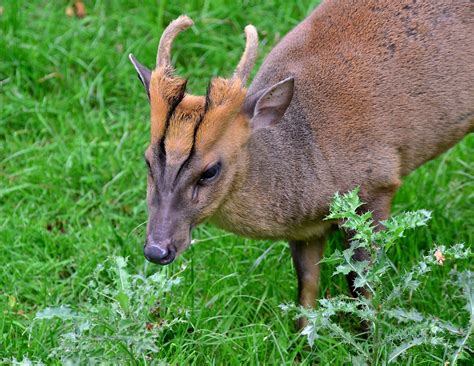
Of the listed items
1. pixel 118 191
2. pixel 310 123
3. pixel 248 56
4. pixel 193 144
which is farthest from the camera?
pixel 118 191

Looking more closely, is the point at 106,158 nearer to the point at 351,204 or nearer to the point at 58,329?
the point at 58,329

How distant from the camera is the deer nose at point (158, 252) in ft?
14.9

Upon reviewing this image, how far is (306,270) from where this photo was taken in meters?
5.47

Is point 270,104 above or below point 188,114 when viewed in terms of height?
below

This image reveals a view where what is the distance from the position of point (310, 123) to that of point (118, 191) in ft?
5.52

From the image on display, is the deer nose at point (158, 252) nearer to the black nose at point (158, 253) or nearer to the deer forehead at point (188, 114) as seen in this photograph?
the black nose at point (158, 253)

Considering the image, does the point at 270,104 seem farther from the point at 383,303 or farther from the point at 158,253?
the point at 383,303

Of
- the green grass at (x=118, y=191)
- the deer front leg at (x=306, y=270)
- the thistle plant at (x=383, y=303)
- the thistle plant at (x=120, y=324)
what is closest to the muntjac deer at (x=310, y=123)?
the deer front leg at (x=306, y=270)

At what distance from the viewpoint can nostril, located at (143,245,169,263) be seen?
455cm

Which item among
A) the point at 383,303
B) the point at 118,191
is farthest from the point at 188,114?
the point at 118,191

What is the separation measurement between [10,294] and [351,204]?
6.77ft

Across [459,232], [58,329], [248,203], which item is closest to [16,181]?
[58,329]

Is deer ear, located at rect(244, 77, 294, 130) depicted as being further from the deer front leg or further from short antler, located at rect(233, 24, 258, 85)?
the deer front leg

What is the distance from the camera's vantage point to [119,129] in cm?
699
